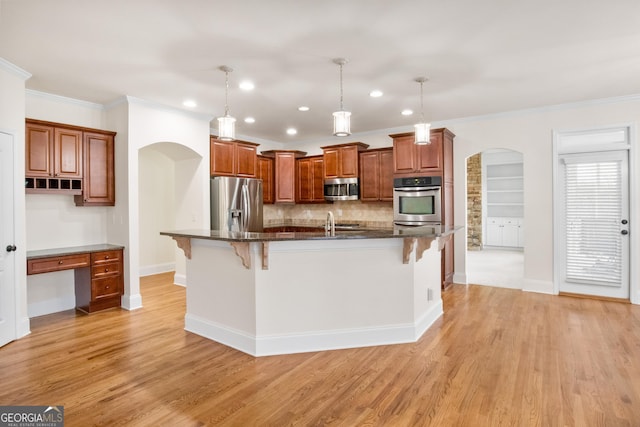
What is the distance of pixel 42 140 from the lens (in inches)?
160

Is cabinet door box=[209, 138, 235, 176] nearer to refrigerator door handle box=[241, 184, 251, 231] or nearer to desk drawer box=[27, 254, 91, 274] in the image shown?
refrigerator door handle box=[241, 184, 251, 231]

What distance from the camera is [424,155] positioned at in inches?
219

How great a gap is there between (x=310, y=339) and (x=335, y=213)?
14.0 feet

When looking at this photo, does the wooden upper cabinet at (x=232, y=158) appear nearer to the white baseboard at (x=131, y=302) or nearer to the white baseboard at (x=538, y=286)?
the white baseboard at (x=131, y=302)

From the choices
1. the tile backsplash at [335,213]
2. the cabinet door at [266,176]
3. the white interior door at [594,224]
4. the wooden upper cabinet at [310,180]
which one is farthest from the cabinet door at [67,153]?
the white interior door at [594,224]

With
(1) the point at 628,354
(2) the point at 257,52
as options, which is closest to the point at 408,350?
(1) the point at 628,354

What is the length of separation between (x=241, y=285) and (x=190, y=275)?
32.8 inches

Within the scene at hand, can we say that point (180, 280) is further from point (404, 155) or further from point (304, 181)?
point (404, 155)

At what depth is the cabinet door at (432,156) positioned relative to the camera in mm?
5438

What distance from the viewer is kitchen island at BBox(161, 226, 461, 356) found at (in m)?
3.09

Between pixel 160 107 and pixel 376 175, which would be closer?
pixel 160 107

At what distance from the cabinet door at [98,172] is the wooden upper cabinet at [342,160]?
140 inches

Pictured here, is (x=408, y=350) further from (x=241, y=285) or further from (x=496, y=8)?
(x=496, y=8)

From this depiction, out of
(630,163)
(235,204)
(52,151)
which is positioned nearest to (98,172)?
(52,151)
